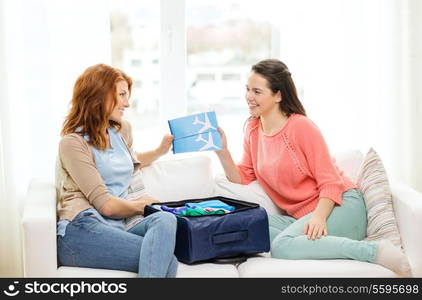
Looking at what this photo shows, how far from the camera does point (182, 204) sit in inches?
127

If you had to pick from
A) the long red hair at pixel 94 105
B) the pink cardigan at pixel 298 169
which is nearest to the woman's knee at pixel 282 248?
the pink cardigan at pixel 298 169

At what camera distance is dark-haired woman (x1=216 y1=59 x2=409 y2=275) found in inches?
123

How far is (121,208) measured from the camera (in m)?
3.04

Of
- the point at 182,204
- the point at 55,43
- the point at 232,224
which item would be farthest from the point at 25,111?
the point at 232,224

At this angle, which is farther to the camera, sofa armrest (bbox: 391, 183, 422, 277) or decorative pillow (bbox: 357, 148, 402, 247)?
decorative pillow (bbox: 357, 148, 402, 247)

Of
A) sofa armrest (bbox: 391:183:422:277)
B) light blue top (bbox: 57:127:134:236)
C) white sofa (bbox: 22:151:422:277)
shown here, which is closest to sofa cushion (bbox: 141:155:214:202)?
white sofa (bbox: 22:151:422:277)

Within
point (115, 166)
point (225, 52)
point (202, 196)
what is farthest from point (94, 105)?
point (225, 52)

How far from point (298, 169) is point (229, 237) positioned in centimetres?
50

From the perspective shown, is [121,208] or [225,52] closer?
[121,208]

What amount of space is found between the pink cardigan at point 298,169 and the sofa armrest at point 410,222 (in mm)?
243

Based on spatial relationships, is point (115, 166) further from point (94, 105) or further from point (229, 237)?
point (229, 237)

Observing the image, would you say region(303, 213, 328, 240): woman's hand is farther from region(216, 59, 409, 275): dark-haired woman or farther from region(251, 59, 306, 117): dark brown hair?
region(251, 59, 306, 117): dark brown hair

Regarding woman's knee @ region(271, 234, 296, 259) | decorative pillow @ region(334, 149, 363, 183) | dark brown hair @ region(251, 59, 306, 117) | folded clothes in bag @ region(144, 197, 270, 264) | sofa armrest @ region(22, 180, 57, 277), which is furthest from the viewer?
→ decorative pillow @ region(334, 149, 363, 183)

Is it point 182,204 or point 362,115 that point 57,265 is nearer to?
point 182,204
